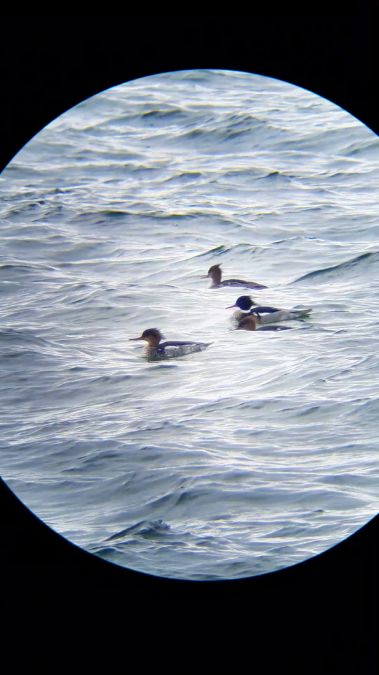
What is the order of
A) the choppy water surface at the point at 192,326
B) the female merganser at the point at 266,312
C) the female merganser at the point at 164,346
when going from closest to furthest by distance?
the choppy water surface at the point at 192,326
the female merganser at the point at 164,346
the female merganser at the point at 266,312

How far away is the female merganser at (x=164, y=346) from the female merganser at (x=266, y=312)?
0.14 metres

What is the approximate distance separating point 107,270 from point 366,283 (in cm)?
73

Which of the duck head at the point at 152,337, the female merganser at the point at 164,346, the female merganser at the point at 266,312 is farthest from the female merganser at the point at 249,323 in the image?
the duck head at the point at 152,337

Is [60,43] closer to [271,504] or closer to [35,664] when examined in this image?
[271,504]

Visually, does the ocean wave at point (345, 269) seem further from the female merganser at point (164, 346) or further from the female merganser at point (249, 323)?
the female merganser at point (164, 346)

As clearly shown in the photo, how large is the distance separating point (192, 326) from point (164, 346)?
17cm

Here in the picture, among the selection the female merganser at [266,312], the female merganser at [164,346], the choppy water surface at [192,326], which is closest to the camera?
the choppy water surface at [192,326]

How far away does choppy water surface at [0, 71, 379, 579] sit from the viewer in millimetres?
2105

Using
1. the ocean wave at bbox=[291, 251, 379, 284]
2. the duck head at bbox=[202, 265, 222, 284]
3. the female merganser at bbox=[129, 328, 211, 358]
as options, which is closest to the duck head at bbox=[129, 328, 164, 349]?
the female merganser at bbox=[129, 328, 211, 358]

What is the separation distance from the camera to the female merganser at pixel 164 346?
237 centimetres

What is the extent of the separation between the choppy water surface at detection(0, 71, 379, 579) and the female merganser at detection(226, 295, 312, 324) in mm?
30

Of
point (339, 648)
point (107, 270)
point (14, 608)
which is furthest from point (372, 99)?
point (14, 608)

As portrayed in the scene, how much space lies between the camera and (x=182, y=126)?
2.59 m

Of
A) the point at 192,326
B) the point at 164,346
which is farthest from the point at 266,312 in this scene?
the point at 164,346
